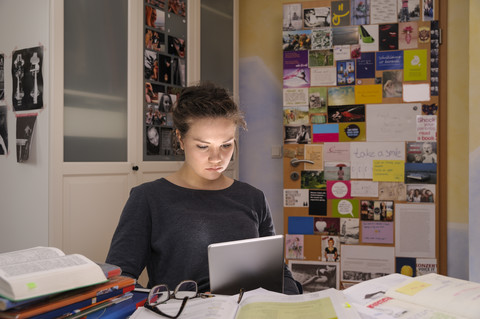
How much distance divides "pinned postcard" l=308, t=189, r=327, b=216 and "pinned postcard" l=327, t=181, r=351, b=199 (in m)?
0.04

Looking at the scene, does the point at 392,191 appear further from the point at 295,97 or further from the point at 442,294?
the point at 442,294

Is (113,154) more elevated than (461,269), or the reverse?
(113,154)

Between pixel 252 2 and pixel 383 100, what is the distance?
4.37 feet

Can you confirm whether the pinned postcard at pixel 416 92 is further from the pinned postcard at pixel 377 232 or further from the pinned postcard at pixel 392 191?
the pinned postcard at pixel 377 232

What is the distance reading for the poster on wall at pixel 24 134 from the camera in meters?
1.92

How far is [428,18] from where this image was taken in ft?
9.51

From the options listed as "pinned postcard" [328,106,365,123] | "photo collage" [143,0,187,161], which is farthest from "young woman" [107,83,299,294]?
"pinned postcard" [328,106,365,123]

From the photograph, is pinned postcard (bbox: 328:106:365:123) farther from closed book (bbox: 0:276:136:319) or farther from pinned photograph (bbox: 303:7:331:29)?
closed book (bbox: 0:276:136:319)

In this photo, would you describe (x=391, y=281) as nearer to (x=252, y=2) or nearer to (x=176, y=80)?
(x=176, y=80)

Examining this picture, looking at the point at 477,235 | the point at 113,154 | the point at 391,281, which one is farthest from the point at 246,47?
the point at 391,281

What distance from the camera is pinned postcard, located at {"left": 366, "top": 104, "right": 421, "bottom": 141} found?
2.91 m

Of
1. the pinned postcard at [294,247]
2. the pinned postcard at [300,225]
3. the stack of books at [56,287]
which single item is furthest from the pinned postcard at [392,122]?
the stack of books at [56,287]

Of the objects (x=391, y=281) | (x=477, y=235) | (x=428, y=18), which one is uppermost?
(x=428, y=18)

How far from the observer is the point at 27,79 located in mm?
1944
